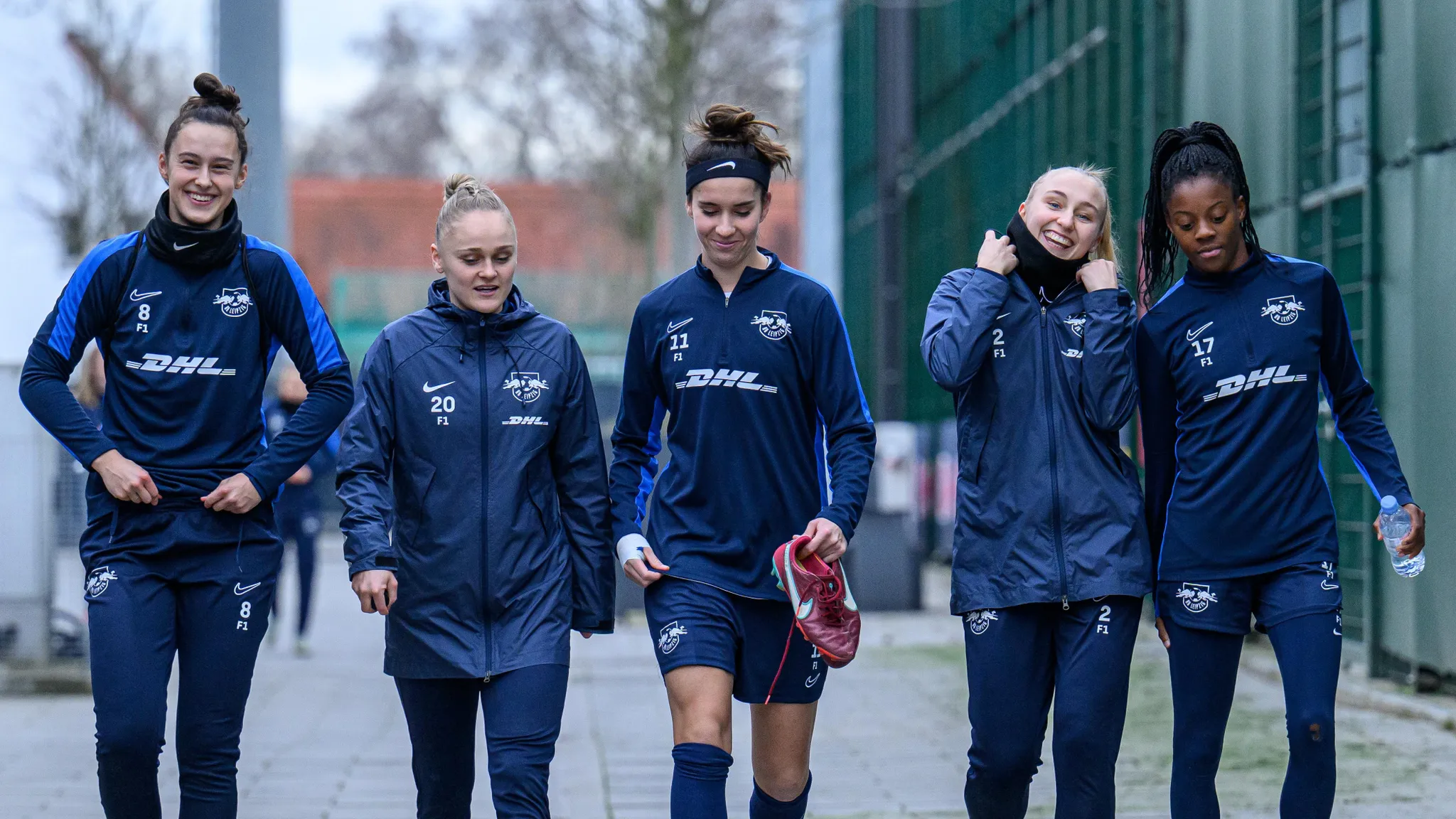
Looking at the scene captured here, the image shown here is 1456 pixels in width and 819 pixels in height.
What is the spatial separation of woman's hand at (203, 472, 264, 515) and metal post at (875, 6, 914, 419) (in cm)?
1244

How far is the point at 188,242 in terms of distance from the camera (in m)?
4.72

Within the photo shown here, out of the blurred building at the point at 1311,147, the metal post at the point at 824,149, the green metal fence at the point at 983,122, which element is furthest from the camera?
the metal post at the point at 824,149

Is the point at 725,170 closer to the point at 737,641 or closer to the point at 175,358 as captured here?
the point at 737,641

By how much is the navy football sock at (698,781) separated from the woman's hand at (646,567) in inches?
17.6

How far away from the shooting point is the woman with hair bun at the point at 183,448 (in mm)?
4543

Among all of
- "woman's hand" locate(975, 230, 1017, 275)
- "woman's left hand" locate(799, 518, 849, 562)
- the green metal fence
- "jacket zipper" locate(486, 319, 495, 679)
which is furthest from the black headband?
the green metal fence

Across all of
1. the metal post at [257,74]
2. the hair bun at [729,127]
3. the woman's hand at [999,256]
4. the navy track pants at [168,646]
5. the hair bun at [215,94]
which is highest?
the metal post at [257,74]

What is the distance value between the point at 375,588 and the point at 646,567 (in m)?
0.73

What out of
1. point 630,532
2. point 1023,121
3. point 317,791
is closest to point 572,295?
point 1023,121

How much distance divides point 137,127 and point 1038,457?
29.0 meters

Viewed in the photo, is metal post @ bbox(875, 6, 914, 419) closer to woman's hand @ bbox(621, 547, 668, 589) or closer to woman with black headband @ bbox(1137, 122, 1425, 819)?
woman with black headband @ bbox(1137, 122, 1425, 819)

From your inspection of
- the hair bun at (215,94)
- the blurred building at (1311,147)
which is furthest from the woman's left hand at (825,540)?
the blurred building at (1311,147)

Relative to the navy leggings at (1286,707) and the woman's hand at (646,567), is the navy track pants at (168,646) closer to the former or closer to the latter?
the woman's hand at (646,567)

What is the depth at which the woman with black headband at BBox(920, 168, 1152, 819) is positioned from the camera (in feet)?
14.8
